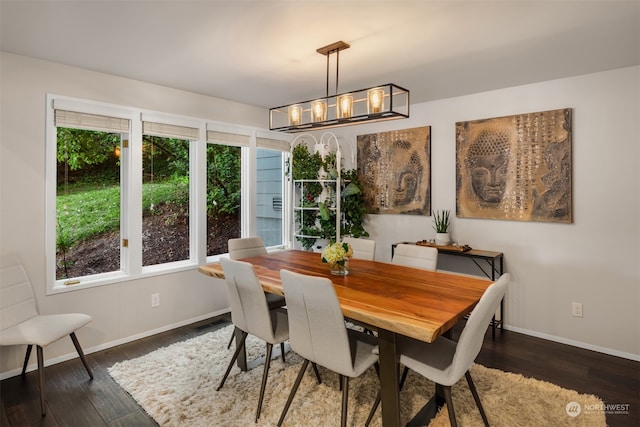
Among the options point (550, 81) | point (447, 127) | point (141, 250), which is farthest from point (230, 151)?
point (550, 81)

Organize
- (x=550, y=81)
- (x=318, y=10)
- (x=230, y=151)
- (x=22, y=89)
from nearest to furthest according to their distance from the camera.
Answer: (x=318, y=10), (x=22, y=89), (x=550, y=81), (x=230, y=151)

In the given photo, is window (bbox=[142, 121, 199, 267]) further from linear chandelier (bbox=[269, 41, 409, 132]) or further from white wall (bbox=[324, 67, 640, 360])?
white wall (bbox=[324, 67, 640, 360])

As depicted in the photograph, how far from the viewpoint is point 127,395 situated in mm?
2428

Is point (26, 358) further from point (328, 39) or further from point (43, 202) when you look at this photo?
point (328, 39)

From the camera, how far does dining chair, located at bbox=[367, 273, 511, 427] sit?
5.47ft

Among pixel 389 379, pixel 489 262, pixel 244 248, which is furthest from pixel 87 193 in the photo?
pixel 489 262

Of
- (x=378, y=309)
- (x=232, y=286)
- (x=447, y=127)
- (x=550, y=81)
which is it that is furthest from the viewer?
(x=447, y=127)

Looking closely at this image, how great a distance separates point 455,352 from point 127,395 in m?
2.17

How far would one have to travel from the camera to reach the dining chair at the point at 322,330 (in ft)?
5.90

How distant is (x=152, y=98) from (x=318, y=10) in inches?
85.6

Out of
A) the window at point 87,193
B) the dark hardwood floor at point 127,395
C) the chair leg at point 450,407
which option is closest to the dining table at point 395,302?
the chair leg at point 450,407

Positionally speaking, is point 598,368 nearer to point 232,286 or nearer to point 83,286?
point 232,286

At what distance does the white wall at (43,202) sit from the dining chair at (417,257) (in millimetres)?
2236

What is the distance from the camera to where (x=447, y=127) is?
156 inches
